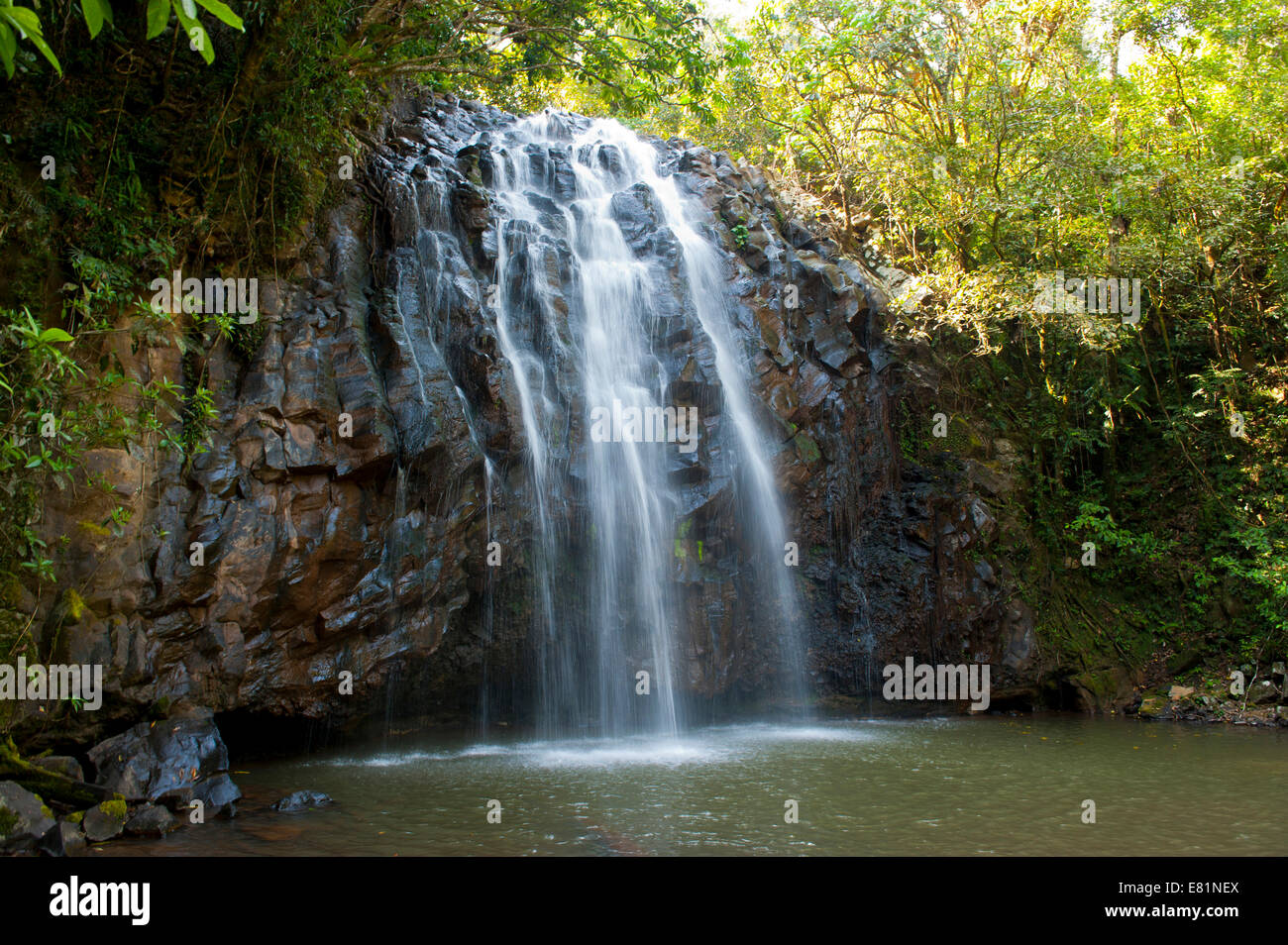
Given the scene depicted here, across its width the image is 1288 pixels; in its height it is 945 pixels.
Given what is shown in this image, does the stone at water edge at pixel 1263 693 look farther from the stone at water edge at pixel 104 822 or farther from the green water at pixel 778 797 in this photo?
the stone at water edge at pixel 104 822

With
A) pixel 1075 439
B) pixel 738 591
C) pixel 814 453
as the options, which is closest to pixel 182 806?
pixel 738 591

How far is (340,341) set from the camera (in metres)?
9.00

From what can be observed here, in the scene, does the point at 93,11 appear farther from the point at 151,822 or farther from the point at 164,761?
the point at 164,761

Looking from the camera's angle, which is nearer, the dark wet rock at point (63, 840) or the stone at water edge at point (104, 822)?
the dark wet rock at point (63, 840)

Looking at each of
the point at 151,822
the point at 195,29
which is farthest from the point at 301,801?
the point at 195,29

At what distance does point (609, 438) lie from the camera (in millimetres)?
11102

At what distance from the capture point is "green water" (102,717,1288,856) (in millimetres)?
5570

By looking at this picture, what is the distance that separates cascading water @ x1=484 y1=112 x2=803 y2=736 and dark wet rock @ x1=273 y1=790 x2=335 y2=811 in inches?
153

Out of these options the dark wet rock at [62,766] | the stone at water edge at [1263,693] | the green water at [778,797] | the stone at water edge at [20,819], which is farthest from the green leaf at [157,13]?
the stone at water edge at [1263,693]

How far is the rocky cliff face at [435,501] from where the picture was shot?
7523 millimetres

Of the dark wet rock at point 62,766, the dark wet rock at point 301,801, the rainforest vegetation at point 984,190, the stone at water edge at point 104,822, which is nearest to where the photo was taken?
the stone at water edge at point 104,822

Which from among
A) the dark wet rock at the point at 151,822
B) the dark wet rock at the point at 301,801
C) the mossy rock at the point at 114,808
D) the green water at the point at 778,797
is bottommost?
the green water at the point at 778,797

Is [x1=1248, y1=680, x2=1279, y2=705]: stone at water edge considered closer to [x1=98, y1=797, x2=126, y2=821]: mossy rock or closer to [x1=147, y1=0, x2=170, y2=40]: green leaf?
[x1=98, y1=797, x2=126, y2=821]: mossy rock

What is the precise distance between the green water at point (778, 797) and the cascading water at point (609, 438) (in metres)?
1.11
